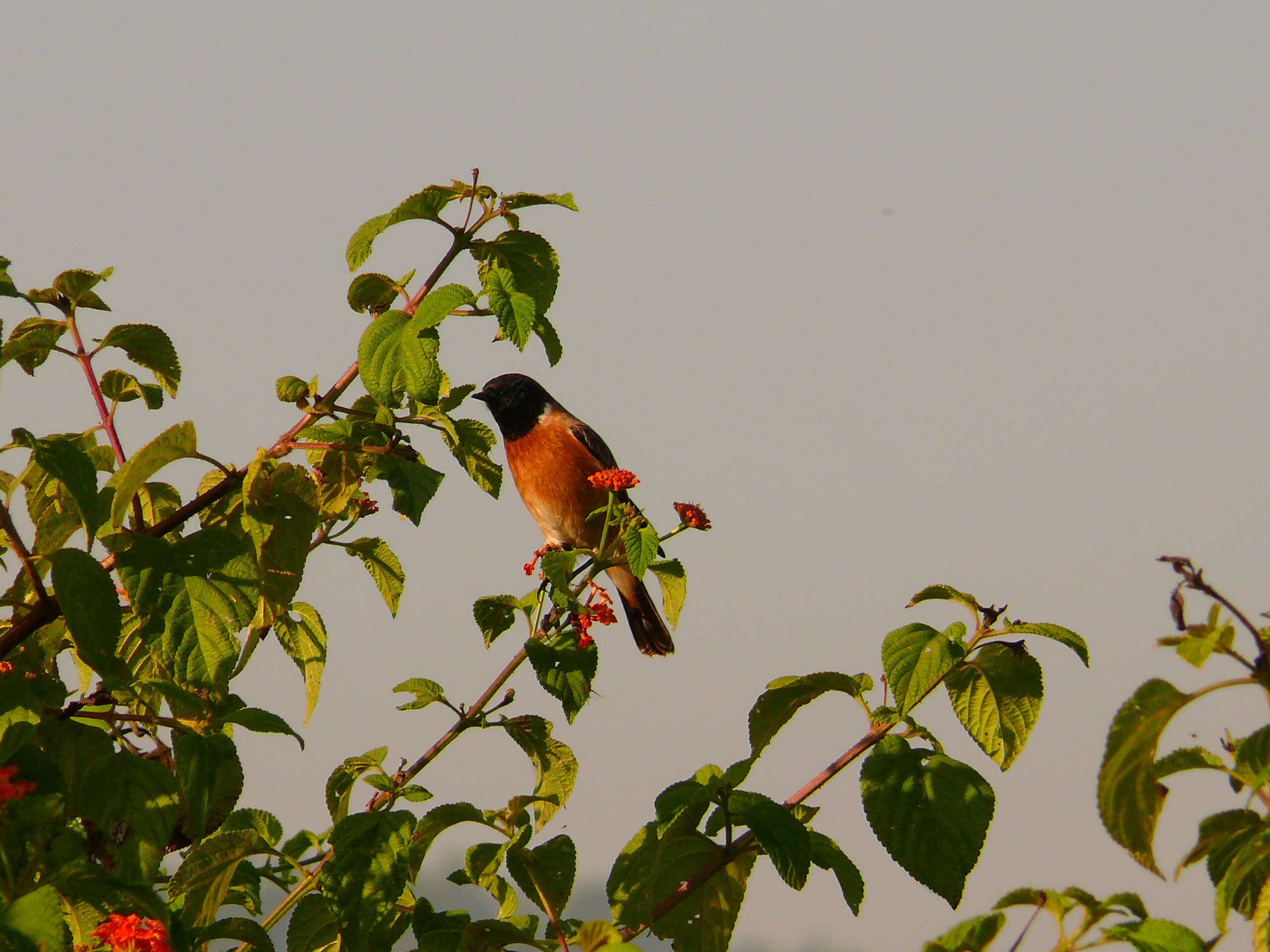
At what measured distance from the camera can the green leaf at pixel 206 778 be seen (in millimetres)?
2379

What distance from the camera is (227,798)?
2447 millimetres

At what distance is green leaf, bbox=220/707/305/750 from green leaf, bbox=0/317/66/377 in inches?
37.5

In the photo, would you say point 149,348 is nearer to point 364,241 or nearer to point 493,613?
point 364,241

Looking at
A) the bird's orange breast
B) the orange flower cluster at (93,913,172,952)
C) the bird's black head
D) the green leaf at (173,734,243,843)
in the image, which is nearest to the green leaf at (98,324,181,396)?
the green leaf at (173,734,243,843)

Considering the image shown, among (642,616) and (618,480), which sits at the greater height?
(642,616)

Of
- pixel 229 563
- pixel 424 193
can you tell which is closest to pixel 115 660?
pixel 229 563

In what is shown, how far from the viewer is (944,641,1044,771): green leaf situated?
8.09ft

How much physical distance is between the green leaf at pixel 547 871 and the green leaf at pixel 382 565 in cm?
88

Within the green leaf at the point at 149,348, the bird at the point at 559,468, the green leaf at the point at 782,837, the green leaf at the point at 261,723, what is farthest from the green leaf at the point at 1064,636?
the bird at the point at 559,468

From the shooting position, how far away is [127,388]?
121 inches

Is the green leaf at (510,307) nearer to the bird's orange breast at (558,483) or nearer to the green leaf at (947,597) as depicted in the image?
the green leaf at (947,597)

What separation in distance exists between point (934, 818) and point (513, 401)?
613cm

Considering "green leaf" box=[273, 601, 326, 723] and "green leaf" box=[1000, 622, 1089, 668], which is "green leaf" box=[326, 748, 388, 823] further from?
"green leaf" box=[1000, 622, 1089, 668]

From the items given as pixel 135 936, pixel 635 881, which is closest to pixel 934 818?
pixel 635 881
